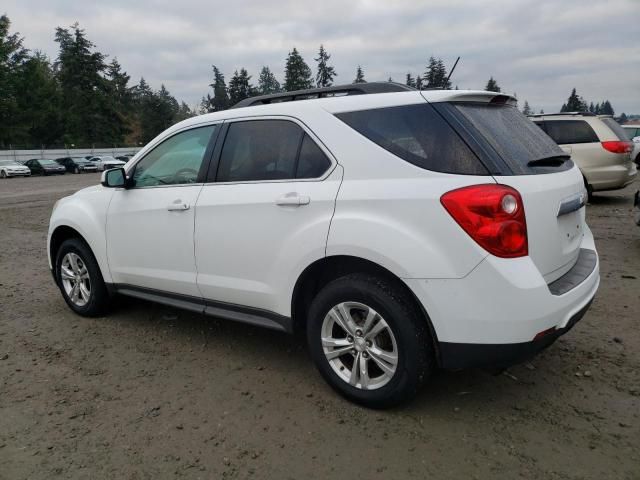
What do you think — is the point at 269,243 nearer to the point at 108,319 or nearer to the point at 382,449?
the point at 382,449

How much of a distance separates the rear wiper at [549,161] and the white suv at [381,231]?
0.5 inches

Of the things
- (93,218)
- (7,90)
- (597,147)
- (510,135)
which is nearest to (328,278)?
(510,135)

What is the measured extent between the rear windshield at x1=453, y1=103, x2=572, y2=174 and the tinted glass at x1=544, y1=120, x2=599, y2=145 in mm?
7840

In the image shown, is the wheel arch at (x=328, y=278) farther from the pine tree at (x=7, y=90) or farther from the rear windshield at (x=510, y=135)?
the pine tree at (x=7, y=90)

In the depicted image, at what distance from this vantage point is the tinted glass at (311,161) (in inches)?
117

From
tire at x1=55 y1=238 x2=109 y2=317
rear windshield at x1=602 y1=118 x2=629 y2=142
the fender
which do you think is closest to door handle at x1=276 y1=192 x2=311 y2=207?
the fender

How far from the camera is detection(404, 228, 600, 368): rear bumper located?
2.39 meters

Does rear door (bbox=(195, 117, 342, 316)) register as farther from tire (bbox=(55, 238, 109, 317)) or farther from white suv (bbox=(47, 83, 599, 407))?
tire (bbox=(55, 238, 109, 317))

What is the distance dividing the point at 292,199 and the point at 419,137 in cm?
82

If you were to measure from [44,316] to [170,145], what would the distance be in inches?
87.5

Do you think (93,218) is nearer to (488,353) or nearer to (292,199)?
(292,199)

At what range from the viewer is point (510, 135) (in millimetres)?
2816

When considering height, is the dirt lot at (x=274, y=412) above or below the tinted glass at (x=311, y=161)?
below

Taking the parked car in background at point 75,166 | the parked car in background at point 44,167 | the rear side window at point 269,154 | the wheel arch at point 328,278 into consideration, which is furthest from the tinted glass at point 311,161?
the parked car in background at point 75,166
